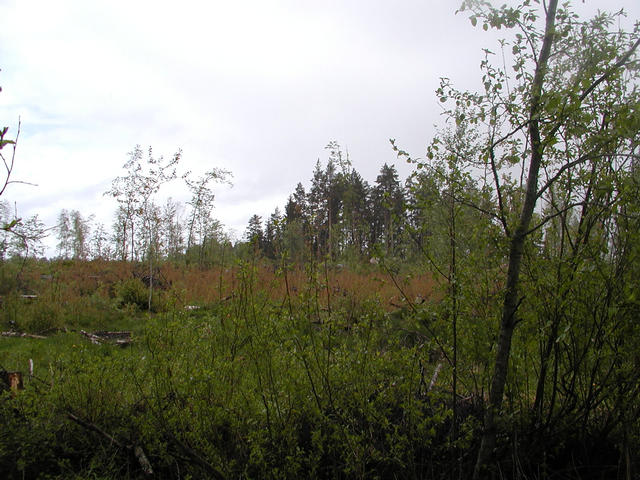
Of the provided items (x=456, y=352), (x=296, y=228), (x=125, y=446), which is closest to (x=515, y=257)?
(x=456, y=352)

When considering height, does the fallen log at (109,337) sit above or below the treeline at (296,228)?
below

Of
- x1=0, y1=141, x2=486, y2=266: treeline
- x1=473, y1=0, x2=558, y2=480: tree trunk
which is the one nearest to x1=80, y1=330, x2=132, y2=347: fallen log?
x1=0, y1=141, x2=486, y2=266: treeline

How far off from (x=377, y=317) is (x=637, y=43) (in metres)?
1.93

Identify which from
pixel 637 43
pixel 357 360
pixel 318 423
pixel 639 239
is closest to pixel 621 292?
pixel 639 239

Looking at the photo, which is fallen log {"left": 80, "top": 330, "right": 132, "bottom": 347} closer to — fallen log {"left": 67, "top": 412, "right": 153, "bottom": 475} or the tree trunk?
fallen log {"left": 67, "top": 412, "right": 153, "bottom": 475}

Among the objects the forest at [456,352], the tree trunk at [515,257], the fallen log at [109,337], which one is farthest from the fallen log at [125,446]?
the fallen log at [109,337]

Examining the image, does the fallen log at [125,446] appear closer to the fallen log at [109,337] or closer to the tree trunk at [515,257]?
the tree trunk at [515,257]

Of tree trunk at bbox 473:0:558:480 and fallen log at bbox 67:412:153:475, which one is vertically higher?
tree trunk at bbox 473:0:558:480

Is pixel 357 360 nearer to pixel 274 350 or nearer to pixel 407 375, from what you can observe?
pixel 407 375

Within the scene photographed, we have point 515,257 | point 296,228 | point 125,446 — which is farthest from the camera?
point 296,228

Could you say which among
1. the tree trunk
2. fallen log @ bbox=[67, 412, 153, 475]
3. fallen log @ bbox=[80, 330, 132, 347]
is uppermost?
the tree trunk

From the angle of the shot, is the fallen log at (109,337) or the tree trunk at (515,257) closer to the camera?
the tree trunk at (515,257)

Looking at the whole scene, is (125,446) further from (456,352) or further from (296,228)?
(296,228)

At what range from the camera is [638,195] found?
1.96 metres
